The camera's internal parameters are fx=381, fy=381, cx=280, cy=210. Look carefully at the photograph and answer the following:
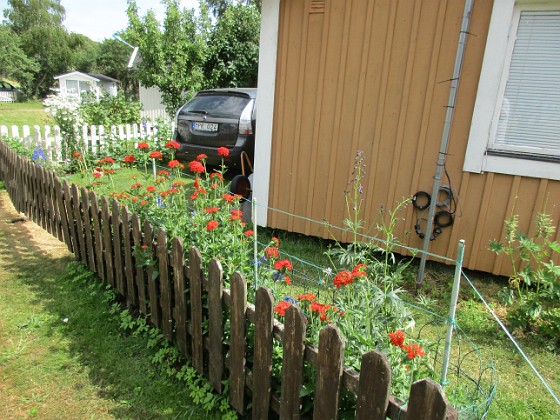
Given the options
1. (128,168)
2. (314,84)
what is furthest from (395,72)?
(128,168)

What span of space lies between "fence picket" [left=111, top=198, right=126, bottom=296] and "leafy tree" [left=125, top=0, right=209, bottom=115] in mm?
10292

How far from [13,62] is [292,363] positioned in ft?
204

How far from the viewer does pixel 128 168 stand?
8.39m

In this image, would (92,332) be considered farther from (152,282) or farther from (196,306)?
(196,306)

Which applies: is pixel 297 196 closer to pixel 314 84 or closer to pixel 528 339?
pixel 314 84

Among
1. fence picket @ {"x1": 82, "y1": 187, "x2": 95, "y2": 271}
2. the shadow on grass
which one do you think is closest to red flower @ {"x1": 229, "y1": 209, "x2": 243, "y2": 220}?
the shadow on grass

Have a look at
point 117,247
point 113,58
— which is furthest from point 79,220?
point 113,58

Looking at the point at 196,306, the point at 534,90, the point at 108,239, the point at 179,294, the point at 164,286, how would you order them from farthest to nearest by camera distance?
the point at 534,90 → the point at 108,239 → the point at 164,286 → the point at 179,294 → the point at 196,306

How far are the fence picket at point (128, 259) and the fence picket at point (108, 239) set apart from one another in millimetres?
215

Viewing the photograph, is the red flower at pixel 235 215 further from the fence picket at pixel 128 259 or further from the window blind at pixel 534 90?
the window blind at pixel 534 90

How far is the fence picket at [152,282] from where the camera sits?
8.92 feet

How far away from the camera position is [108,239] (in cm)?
326

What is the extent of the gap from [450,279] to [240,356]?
9.17 ft

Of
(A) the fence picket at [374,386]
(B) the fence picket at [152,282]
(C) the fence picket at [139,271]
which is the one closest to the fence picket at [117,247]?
(C) the fence picket at [139,271]
